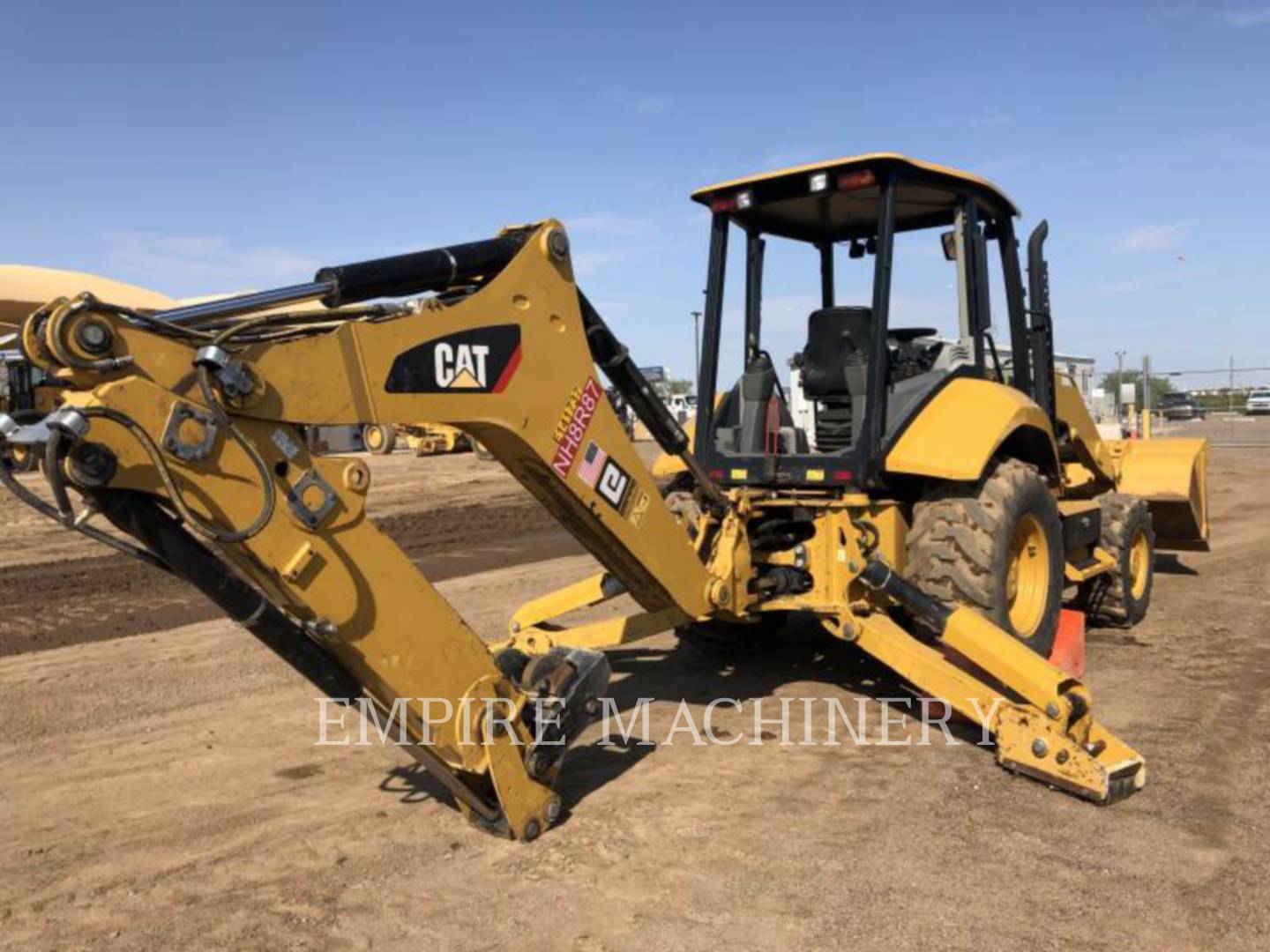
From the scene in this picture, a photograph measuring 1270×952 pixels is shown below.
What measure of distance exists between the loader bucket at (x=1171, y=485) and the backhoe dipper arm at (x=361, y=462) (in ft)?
19.1

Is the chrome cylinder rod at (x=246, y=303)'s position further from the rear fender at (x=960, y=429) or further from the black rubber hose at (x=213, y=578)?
the rear fender at (x=960, y=429)

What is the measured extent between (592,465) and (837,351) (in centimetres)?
215

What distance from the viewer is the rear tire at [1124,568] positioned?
7.38 m

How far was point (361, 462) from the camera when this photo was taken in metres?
3.34

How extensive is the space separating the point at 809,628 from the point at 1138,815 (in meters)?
3.32

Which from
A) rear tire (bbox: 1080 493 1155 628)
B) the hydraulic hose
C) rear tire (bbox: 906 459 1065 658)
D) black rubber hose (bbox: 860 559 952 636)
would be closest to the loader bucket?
rear tire (bbox: 1080 493 1155 628)

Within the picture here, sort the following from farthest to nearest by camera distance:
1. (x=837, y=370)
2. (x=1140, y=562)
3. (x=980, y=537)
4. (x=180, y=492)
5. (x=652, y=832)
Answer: (x=1140, y=562) < (x=837, y=370) < (x=980, y=537) < (x=652, y=832) < (x=180, y=492)

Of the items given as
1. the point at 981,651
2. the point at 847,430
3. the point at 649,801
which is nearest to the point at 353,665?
the point at 649,801

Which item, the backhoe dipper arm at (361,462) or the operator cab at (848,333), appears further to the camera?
the operator cab at (848,333)

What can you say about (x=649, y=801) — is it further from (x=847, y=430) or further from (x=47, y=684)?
(x=47, y=684)

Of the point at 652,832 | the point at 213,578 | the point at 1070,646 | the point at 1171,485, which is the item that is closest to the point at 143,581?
the point at 652,832

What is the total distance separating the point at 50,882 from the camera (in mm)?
3686

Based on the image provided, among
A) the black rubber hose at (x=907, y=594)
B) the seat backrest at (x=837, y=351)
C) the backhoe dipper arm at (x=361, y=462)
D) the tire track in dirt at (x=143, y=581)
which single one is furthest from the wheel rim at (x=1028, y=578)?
the tire track in dirt at (x=143, y=581)

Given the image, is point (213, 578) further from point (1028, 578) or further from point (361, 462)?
point (1028, 578)
